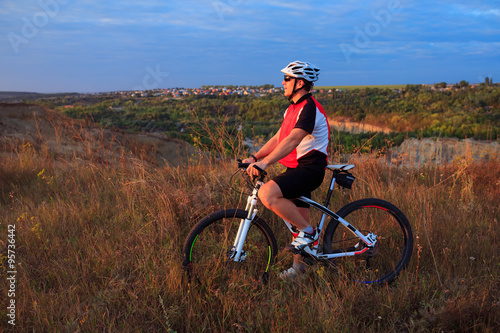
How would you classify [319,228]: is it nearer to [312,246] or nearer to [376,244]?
[312,246]

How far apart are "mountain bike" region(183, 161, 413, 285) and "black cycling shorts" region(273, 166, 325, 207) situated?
0.17 meters

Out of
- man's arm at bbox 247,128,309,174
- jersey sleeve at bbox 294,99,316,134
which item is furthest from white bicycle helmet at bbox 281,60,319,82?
man's arm at bbox 247,128,309,174

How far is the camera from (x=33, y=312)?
110 inches

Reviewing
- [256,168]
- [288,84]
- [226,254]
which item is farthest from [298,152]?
[226,254]

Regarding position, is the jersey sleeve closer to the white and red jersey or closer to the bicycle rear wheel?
the white and red jersey

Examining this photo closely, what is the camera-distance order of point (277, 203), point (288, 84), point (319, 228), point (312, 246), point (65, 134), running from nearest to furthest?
1. point (277, 203)
2. point (288, 84)
3. point (312, 246)
4. point (319, 228)
5. point (65, 134)

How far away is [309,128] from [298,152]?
1.12 feet

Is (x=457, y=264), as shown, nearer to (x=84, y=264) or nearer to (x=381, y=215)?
(x=381, y=215)

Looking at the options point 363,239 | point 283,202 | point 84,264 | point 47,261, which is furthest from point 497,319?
point 47,261

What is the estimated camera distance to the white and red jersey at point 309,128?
118 inches

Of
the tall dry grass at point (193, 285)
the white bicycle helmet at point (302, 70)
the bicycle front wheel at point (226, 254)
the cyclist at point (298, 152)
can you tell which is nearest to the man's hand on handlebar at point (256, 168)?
the cyclist at point (298, 152)

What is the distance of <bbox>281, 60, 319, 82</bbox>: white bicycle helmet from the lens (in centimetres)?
313

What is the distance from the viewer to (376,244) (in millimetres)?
3504

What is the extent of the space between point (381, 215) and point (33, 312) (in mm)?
3646
